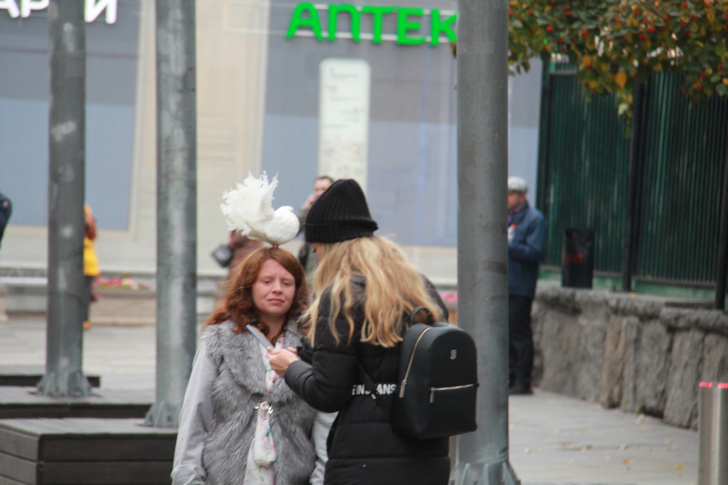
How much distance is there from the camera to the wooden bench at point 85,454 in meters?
5.17

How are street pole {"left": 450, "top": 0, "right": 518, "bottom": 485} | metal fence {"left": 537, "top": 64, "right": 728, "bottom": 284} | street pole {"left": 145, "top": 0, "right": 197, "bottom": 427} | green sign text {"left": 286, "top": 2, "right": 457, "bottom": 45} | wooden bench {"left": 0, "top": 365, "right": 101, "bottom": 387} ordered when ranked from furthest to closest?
1. green sign text {"left": 286, "top": 2, "right": 457, "bottom": 45}
2. metal fence {"left": 537, "top": 64, "right": 728, "bottom": 284}
3. wooden bench {"left": 0, "top": 365, "right": 101, "bottom": 387}
4. street pole {"left": 145, "top": 0, "right": 197, "bottom": 427}
5. street pole {"left": 450, "top": 0, "right": 518, "bottom": 485}

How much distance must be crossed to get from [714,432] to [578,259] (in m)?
6.05

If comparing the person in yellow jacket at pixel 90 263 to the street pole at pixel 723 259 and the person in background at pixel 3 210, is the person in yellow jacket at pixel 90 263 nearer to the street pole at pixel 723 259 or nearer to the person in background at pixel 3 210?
the person in background at pixel 3 210

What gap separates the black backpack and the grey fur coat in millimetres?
392

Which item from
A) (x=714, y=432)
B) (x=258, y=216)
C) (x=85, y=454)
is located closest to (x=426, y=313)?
(x=258, y=216)

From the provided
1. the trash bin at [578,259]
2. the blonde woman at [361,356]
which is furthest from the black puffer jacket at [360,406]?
the trash bin at [578,259]

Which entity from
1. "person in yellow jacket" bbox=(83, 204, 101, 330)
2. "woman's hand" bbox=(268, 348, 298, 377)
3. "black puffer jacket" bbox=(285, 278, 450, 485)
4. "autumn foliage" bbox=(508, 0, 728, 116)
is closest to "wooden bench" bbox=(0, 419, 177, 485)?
"woman's hand" bbox=(268, 348, 298, 377)

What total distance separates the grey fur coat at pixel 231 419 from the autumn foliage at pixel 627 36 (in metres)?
3.93

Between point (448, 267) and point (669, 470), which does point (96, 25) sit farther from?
point (669, 470)

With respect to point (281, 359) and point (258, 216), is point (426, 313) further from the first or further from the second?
point (258, 216)

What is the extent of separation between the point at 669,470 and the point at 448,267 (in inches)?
361

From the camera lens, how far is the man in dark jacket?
10.2 metres

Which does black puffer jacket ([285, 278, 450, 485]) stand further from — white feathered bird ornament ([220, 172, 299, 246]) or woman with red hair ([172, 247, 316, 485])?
white feathered bird ornament ([220, 172, 299, 246])

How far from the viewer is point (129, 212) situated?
15406mm
